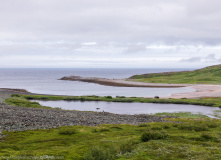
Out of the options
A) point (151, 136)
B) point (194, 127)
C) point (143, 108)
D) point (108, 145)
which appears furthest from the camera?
point (143, 108)

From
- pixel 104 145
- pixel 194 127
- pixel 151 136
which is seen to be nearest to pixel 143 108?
pixel 194 127

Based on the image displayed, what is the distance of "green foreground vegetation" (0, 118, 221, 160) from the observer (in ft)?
51.3

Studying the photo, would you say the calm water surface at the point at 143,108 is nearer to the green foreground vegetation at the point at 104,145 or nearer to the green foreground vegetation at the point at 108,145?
the green foreground vegetation at the point at 108,145

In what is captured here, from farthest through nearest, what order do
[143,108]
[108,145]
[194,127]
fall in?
[143,108] < [194,127] < [108,145]

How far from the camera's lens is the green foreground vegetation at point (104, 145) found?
616 inches

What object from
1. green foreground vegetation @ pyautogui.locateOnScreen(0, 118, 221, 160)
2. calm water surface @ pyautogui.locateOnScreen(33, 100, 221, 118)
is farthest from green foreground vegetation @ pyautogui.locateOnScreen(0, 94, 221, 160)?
calm water surface @ pyautogui.locateOnScreen(33, 100, 221, 118)

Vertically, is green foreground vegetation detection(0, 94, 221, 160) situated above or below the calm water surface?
above

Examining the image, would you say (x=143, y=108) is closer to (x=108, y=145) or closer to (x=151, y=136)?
(x=151, y=136)

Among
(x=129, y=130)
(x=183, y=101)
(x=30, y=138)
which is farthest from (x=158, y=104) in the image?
(x=30, y=138)

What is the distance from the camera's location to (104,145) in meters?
19.1

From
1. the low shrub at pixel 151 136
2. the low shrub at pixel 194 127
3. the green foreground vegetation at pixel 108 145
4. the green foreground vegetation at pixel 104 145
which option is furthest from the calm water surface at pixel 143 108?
the low shrub at pixel 151 136

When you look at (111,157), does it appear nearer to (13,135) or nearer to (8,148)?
(8,148)

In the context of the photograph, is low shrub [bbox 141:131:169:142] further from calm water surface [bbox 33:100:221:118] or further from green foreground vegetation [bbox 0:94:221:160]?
calm water surface [bbox 33:100:221:118]

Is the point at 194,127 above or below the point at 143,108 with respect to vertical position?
above
